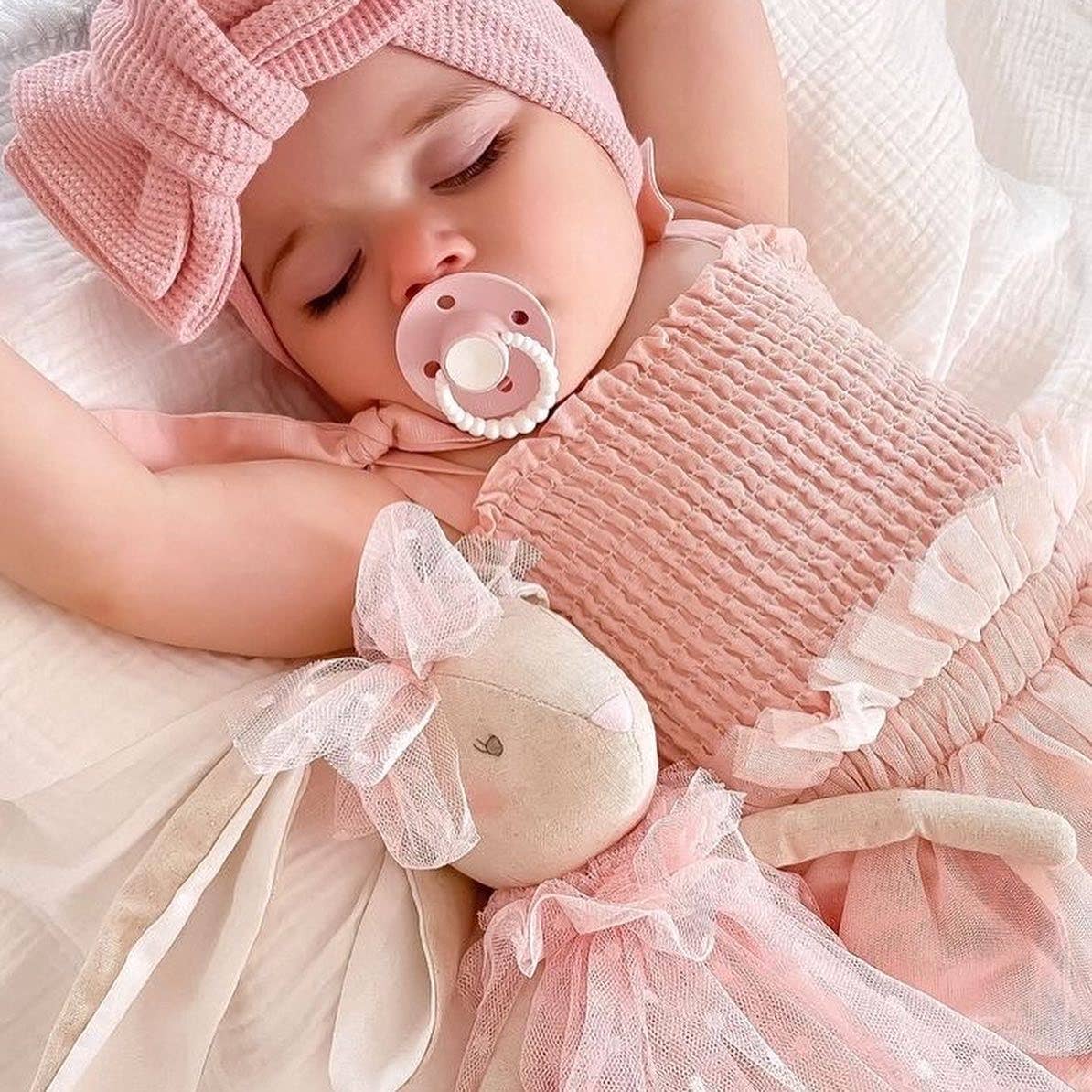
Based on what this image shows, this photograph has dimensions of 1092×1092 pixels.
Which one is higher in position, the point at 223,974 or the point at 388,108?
the point at 388,108

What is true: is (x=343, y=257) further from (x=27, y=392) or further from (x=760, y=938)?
(x=760, y=938)

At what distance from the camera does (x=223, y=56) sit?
29.8 inches

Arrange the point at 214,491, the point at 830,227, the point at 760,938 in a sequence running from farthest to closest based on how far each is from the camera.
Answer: the point at 830,227 → the point at 214,491 → the point at 760,938

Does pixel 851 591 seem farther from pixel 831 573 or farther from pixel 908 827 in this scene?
pixel 908 827

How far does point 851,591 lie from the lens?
0.84 m

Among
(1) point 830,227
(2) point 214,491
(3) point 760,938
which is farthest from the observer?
(1) point 830,227

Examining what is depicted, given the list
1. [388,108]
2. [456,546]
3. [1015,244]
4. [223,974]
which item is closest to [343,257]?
[388,108]

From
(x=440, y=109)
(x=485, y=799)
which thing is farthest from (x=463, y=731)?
(x=440, y=109)

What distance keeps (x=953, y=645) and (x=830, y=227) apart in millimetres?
466

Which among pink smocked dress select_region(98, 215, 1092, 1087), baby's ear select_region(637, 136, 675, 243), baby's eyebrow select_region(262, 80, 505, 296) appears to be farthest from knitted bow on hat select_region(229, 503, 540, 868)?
baby's ear select_region(637, 136, 675, 243)

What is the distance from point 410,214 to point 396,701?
1.07ft

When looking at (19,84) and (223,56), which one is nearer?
(223,56)

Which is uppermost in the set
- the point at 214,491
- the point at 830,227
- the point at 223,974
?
the point at 830,227

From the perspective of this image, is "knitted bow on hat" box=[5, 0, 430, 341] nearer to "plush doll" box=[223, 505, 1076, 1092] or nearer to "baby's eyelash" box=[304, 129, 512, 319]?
"baby's eyelash" box=[304, 129, 512, 319]
